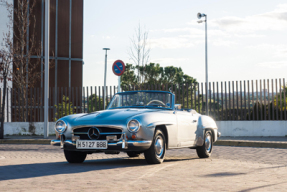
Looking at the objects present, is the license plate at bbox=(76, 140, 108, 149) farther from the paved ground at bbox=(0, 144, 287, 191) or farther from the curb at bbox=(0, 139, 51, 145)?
the curb at bbox=(0, 139, 51, 145)

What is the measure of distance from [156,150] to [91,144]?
129cm

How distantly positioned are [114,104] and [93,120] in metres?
1.75

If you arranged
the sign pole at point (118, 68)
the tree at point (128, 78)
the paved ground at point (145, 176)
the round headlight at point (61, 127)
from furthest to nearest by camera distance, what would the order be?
1. the tree at point (128, 78)
2. the sign pole at point (118, 68)
3. the round headlight at point (61, 127)
4. the paved ground at point (145, 176)

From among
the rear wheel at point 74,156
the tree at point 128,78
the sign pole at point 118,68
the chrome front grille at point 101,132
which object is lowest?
the rear wheel at point 74,156

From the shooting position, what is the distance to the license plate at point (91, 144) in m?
8.38

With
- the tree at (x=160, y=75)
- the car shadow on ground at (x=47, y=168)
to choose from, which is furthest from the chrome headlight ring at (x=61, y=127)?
the tree at (x=160, y=75)

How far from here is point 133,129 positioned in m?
8.40

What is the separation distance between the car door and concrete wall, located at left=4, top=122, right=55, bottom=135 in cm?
1158

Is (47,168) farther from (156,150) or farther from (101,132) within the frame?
(156,150)

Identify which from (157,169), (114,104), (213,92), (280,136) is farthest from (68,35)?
(157,169)

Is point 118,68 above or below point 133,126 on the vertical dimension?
above

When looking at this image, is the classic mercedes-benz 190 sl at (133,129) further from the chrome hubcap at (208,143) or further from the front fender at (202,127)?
the chrome hubcap at (208,143)

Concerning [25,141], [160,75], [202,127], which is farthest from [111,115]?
[160,75]

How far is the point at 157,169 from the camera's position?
8.09 metres
